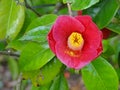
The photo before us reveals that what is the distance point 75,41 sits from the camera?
0.89 meters

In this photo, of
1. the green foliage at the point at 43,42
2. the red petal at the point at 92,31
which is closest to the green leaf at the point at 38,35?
the green foliage at the point at 43,42

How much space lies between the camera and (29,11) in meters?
1.07

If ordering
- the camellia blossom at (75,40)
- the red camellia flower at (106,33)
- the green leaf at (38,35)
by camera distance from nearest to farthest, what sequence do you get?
the camellia blossom at (75,40) → the green leaf at (38,35) → the red camellia flower at (106,33)

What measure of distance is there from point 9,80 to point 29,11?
2.14 meters

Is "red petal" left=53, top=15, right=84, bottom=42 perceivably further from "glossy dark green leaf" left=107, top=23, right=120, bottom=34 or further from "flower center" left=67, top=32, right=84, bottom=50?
"glossy dark green leaf" left=107, top=23, right=120, bottom=34

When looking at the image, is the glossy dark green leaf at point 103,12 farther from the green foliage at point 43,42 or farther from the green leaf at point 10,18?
the green leaf at point 10,18

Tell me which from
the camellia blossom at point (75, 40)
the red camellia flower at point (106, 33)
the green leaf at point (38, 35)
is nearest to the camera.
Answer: the camellia blossom at point (75, 40)

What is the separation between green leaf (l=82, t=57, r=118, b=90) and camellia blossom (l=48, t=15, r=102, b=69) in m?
0.11

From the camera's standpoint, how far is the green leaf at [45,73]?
0.98 m

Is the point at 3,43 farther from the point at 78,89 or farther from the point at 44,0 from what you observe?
the point at 78,89

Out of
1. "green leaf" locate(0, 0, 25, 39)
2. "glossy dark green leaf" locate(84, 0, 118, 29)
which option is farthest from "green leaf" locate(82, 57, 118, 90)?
"green leaf" locate(0, 0, 25, 39)

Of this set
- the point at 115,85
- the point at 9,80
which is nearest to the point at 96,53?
the point at 115,85

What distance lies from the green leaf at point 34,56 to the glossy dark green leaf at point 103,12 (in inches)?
5.8

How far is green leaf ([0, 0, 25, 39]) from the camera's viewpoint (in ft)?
3.34
